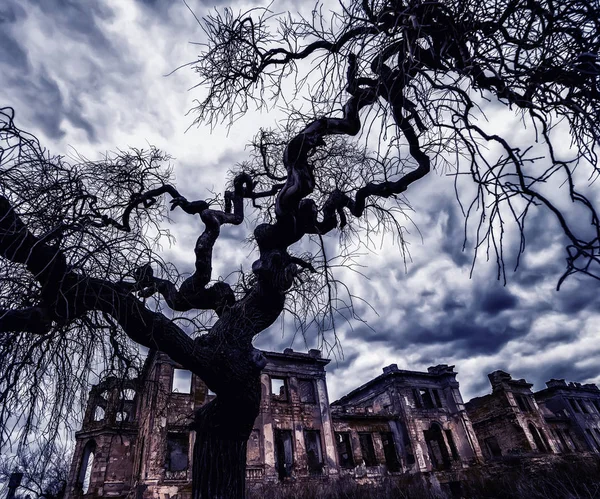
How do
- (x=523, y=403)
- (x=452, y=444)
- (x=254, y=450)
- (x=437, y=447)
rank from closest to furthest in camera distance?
1. (x=254, y=450)
2. (x=452, y=444)
3. (x=437, y=447)
4. (x=523, y=403)

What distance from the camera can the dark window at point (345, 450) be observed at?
21000mm

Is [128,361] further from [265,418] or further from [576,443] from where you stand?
[576,443]

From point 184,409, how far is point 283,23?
18269 millimetres

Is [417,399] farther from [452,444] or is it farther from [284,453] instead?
[284,453]

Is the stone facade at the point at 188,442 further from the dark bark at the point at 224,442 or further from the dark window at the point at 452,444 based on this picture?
the dark bark at the point at 224,442

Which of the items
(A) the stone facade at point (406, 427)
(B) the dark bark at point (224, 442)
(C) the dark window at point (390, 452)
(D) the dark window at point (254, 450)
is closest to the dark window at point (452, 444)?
(A) the stone facade at point (406, 427)

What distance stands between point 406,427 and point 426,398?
4.15 m

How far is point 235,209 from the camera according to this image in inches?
222

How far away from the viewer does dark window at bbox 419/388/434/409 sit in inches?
1019

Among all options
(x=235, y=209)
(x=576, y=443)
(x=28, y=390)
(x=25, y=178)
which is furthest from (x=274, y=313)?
(x=576, y=443)

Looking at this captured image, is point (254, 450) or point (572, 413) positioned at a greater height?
point (572, 413)

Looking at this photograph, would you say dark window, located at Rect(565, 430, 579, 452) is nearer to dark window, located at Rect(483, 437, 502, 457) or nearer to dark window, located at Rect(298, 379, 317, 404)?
dark window, located at Rect(483, 437, 502, 457)

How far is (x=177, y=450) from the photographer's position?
1716 centimetres

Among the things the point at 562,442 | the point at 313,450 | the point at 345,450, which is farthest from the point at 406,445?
the point at 562,442
